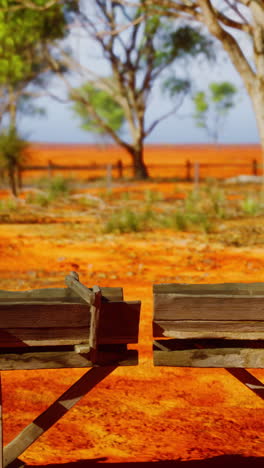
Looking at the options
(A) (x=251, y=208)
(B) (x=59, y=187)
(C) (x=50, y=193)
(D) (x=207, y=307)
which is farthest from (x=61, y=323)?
(B) (x=59, y=187)

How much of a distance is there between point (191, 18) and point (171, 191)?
1081 centimetres

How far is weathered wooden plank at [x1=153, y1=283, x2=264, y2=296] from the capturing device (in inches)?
160

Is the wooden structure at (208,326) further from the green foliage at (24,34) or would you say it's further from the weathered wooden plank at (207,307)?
the green foliage at (24,34)

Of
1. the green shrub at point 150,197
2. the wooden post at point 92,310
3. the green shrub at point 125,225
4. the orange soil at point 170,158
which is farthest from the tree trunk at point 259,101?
the orange soil at point 170,158

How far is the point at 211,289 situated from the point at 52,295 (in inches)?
37.8

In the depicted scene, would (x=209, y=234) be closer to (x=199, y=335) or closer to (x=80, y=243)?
(x=80, y=243)

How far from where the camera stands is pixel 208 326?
394 cm

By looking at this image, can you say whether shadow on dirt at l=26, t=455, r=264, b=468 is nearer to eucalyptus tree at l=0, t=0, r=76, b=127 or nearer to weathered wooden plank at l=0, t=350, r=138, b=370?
weathered wooden plank at l=0, t=350, r=138, b=370

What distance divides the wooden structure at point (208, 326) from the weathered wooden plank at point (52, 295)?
0.26 m

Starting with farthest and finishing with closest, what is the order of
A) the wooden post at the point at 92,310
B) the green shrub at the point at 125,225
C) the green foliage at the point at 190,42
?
the green foliage at the point at 190,42, the green shrub at the point at 125,225, the wooden post at the point at 92,310

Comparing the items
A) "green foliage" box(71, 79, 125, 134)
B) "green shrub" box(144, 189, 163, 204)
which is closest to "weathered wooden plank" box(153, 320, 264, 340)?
"green shrub" box(144, 189, 163, 204)

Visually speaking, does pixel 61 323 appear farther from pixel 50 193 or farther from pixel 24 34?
pixel 24 34

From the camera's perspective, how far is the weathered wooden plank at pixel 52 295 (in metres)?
4.05

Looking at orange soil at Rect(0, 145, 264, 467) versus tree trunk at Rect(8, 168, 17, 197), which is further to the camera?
tree trunk at Rect(8, 168, 17, 197)
